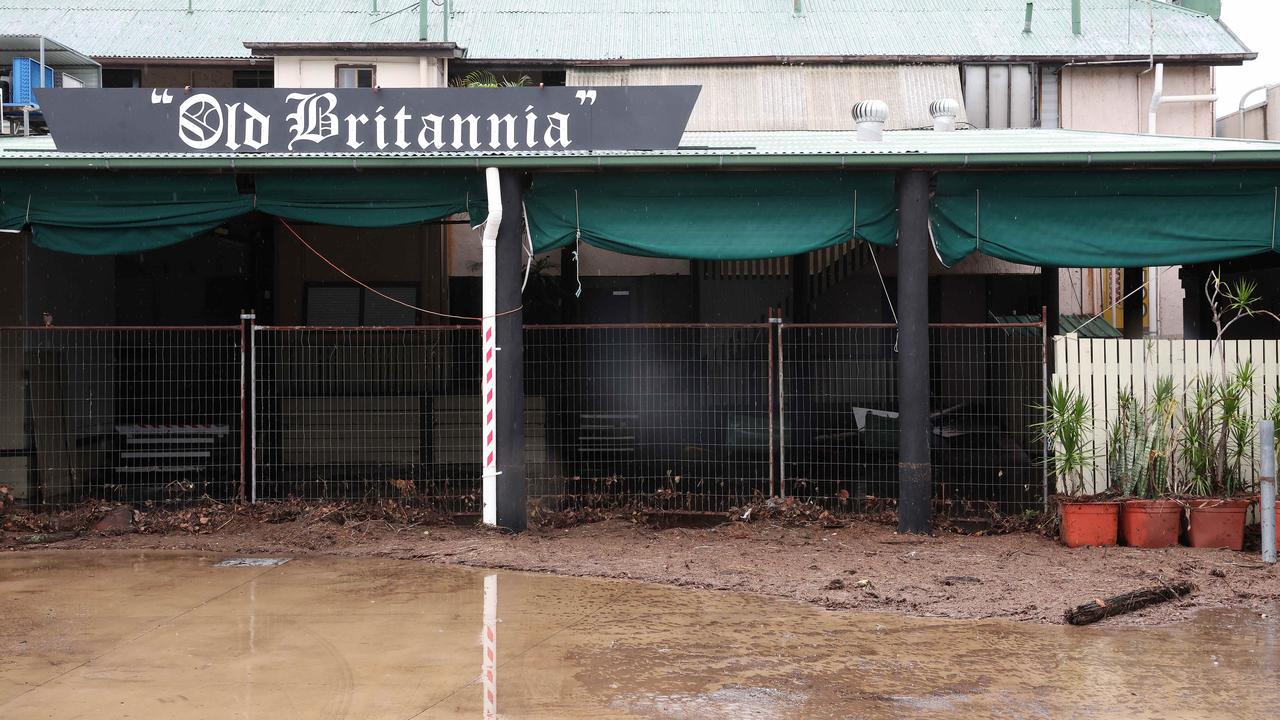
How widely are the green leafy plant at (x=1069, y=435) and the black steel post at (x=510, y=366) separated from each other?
14.7 feet

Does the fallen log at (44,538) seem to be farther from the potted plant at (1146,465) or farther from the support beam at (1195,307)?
the support beam at (1195,307)

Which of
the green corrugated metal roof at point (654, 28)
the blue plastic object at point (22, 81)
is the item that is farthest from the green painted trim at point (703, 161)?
the green corrugated metal roof at point (654, 28)

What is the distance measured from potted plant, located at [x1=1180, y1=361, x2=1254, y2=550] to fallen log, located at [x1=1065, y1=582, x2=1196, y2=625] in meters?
1.72

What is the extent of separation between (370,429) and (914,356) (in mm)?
6381

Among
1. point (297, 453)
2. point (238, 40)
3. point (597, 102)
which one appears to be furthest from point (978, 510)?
point (238, 40)

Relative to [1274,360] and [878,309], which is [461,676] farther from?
[878,309]

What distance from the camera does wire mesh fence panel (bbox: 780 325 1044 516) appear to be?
1111 centimetres

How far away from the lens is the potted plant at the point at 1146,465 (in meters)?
9.49

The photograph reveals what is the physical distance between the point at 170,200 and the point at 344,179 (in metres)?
1.61

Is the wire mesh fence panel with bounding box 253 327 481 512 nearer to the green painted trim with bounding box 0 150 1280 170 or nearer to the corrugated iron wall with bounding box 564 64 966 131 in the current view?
the green painted trim with bounding box 0 150 1280 170

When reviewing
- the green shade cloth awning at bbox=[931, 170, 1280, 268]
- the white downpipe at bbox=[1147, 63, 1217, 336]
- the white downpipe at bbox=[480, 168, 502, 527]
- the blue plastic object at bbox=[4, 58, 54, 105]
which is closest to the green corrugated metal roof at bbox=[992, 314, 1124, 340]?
the white downpipe at bbox=[1147, 63, 1217, 336]

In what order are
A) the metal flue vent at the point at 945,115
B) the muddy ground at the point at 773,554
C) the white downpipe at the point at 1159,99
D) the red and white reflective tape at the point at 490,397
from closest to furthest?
the muddy ground at the point at 773,554
the red and white reflective tape at the point at 490,397
the metal flue vent at the point at 945,115
the white downpipe at the point at 1159,99

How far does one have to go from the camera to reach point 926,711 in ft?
17.7

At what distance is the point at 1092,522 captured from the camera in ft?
31.3
